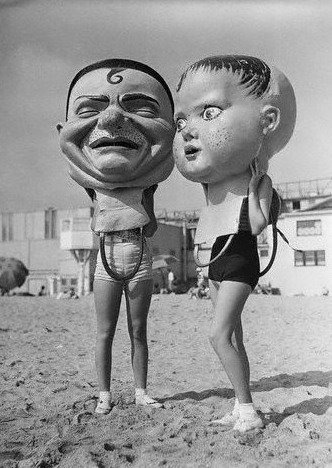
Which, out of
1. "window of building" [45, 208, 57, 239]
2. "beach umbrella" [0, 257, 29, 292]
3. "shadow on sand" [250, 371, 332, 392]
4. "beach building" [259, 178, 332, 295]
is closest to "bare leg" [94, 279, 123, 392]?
"shadow on sand" [250, 371, 332, 392]

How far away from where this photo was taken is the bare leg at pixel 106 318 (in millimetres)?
2686

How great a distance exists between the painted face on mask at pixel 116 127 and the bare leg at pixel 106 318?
610 mm

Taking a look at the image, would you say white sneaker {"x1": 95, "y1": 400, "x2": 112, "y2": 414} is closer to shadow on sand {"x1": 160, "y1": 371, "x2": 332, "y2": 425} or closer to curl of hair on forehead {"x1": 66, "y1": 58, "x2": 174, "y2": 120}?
shadow on sand {"x1": 160, "y1": 371, "x2": 332, "y2": 425}

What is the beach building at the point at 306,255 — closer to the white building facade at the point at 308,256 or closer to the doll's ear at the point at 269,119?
the white building facade at the point at 308,256

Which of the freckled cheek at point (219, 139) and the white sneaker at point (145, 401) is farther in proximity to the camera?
the white sneaker at point (145, 401)

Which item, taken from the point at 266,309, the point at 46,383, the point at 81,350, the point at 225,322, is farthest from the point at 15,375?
the point at 266,309

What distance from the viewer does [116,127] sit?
2719 mm

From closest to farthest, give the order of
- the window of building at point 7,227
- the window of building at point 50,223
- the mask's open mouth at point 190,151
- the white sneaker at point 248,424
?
the white sneaker at point 248,424
the mask's open mouth at point 190,151
the window of building at point 50,223
the window of building at point 7,227

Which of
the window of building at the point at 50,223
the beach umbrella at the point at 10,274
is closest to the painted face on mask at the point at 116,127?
the beach umbrella at the point at 10,274

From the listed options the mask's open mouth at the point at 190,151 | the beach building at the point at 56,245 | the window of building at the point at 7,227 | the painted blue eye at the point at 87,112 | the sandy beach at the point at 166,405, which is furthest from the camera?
the window of building at the point at 7,227

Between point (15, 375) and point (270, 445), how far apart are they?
7.68 ft

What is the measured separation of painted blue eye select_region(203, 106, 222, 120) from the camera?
7.39 ft

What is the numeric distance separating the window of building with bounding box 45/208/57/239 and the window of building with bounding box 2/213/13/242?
258cm

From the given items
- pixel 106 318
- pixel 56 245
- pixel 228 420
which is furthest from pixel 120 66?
pixel 56 245
